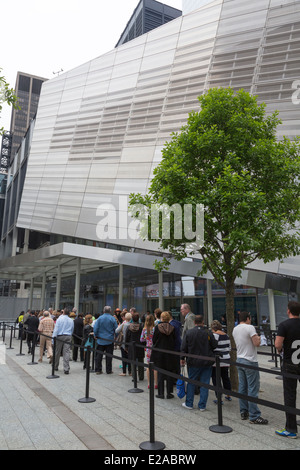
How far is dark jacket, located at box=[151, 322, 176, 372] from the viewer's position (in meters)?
7.30

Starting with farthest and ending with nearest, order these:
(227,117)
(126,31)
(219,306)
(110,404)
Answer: (126,31)
(219,306)
(227,117)
(110,404)

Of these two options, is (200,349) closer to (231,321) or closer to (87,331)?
(231,321)

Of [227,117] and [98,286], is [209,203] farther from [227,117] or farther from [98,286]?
[98,286]

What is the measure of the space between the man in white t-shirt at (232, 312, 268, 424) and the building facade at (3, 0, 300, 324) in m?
9.21

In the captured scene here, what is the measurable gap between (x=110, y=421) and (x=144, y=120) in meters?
20.0

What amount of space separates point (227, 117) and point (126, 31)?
379 ft

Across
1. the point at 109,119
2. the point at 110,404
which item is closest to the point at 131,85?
the point at 109,119

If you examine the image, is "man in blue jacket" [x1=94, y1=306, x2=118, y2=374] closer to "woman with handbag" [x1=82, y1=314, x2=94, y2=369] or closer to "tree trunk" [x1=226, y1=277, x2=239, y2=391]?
"woman with handbag" [x1=82, y1=314, x2=94, y2=369]

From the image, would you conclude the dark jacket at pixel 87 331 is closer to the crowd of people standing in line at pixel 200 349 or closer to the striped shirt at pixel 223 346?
the crowd of people standing in line at pixel 200 349

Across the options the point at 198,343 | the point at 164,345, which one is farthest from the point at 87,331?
the point at 198,343

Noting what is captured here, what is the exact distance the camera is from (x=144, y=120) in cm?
2245

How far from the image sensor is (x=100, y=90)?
2631cm

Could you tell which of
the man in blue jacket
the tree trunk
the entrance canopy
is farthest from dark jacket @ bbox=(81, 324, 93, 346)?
the tree trunk

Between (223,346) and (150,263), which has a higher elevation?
(150,263)
